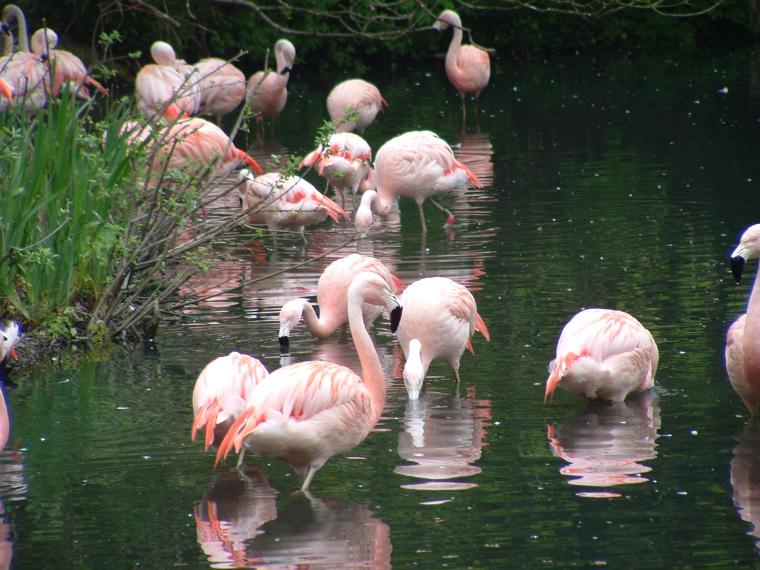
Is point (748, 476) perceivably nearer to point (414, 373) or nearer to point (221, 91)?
point (414, 373)

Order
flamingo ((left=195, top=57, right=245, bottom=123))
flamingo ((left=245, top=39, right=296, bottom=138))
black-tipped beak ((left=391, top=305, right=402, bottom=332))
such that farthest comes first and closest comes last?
flamingo ((left=195, top=57, right=245, bottom=123)) → flamingo ((left=245, top=39, right=296, bottom=138)) → black-tipped beak ((left=391, top=305, right=402, bottom=332))

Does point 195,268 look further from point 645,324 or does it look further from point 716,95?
point 716,95

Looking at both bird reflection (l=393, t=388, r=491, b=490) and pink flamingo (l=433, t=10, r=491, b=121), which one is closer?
bird reflection (l=393, t=388, r=491, b=490)

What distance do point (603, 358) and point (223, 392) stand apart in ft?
5.55

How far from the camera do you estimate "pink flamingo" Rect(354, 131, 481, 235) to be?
10.2 meters

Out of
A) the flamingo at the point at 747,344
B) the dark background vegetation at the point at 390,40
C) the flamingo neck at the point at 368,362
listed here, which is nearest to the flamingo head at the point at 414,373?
the flamingo neck at the point at 368,362

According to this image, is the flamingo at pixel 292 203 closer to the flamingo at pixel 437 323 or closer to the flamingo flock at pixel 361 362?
the flamingo flock at pixel 361 362

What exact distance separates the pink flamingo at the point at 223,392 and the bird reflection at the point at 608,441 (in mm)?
1226

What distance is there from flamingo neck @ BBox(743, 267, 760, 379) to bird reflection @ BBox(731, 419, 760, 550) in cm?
25

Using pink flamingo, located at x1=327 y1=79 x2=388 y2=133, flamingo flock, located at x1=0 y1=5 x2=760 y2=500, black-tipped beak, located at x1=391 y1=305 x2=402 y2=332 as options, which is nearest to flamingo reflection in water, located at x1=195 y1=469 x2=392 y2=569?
flamingo flock, located at x1=0 y1=5 x2=760 y2=500

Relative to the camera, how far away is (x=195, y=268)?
7016 mm

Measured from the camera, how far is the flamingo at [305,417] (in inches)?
183

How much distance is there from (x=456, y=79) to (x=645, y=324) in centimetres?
1119

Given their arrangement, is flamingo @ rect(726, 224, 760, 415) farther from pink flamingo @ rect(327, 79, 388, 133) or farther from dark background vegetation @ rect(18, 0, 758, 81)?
dark background vegetation @ rect(18, 0, 758, 81)
